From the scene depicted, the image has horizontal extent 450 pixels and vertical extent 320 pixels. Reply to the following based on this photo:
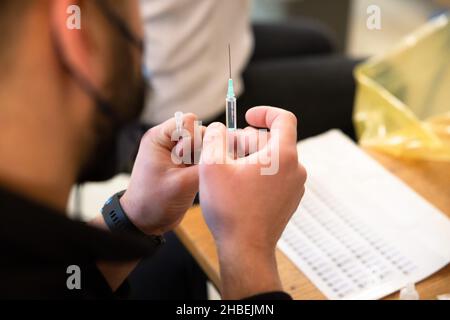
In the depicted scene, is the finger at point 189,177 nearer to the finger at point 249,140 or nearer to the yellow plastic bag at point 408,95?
the finger at point 249,140

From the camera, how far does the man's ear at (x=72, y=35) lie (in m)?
0.42

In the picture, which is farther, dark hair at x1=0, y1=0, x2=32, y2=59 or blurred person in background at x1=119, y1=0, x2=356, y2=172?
blurred person in background at x1=119, y1=0, x2=356, y2=172

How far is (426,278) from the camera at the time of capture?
694 mm

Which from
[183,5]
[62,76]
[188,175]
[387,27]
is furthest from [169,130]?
[387,27]

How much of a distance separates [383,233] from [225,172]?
351 millimetres

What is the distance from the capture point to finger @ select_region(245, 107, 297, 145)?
0.50 meters

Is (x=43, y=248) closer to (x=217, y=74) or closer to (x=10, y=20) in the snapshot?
(x=10, y=20)

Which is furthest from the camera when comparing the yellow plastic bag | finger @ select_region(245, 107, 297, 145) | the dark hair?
the yellow plastic bag

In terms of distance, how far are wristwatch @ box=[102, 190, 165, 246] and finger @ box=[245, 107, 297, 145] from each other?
0.58 feet

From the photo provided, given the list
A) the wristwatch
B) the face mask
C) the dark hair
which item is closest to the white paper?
the wristwatch

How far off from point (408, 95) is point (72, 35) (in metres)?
0.77

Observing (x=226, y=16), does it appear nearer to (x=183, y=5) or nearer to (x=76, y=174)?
(x=183, y=5)

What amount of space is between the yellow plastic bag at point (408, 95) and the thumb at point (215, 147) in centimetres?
47

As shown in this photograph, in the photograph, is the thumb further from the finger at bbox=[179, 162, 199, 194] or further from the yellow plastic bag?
the yellow plastic bag
